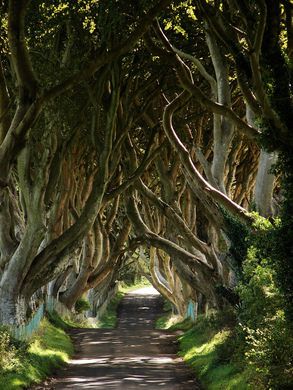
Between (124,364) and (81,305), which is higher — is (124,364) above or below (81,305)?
below

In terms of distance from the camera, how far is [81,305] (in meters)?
33.6

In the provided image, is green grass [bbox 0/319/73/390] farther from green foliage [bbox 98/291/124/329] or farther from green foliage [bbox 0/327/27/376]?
green foliage [bbox 98/291/124/329]

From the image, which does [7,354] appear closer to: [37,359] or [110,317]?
[37,359]

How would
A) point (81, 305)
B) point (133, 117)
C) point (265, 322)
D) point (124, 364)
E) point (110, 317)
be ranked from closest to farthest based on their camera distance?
point (265, 322) → point (124, 364) → point (133, 117) → point (81, 305) → point (110, 317)

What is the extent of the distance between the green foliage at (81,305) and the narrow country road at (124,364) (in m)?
5.78

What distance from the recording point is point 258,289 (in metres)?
12.4

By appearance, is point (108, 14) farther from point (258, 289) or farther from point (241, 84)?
point (258, 289)

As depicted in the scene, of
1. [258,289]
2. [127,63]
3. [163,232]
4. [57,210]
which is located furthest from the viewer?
[163,232]

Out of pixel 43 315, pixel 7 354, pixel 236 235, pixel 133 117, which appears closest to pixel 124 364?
pixel 7 354

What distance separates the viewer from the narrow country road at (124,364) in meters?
14.3

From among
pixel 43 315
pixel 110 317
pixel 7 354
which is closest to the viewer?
pixel 7 354

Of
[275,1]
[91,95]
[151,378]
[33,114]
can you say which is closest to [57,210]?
[91,95]

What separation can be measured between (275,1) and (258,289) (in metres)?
5.26

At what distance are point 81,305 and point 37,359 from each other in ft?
59.7
